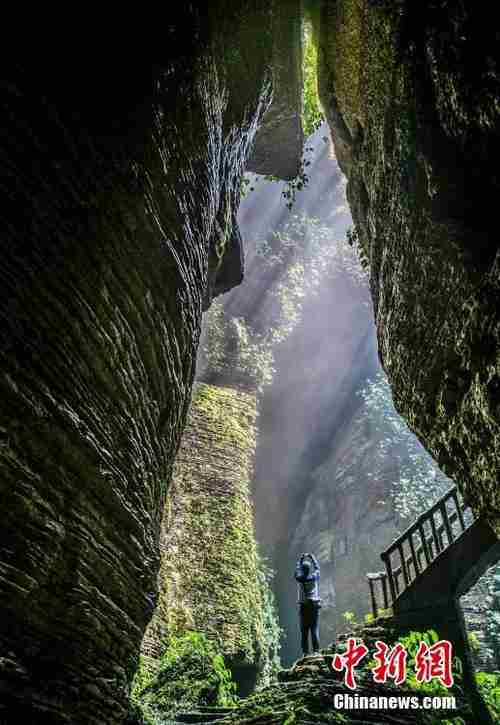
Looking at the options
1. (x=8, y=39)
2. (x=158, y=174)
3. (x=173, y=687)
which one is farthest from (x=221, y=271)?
(x=173, y=687)

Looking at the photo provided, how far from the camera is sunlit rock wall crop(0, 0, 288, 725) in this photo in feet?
5.73

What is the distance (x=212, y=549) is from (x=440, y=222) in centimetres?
886

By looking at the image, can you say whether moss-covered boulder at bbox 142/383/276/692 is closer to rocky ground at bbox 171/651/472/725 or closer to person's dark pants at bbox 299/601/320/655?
person's dark pants at bbox 299/601/320/655

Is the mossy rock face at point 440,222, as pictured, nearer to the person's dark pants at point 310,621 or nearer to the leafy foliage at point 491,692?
the leafy foliage at point 491,692

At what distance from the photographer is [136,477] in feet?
8.82

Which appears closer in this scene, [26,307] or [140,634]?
[26,307]

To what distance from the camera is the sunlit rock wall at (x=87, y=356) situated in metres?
1.75

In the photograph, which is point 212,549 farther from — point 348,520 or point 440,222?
point 348,520

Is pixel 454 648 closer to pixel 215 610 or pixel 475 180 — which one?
pixel 215 610

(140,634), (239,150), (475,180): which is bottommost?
(140,634)

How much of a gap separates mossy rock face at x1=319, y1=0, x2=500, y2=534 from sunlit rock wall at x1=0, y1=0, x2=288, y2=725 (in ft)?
5.46

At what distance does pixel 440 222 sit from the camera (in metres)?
3.12

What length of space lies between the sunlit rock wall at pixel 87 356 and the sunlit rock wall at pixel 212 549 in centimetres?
580

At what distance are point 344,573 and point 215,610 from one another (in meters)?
11.8
